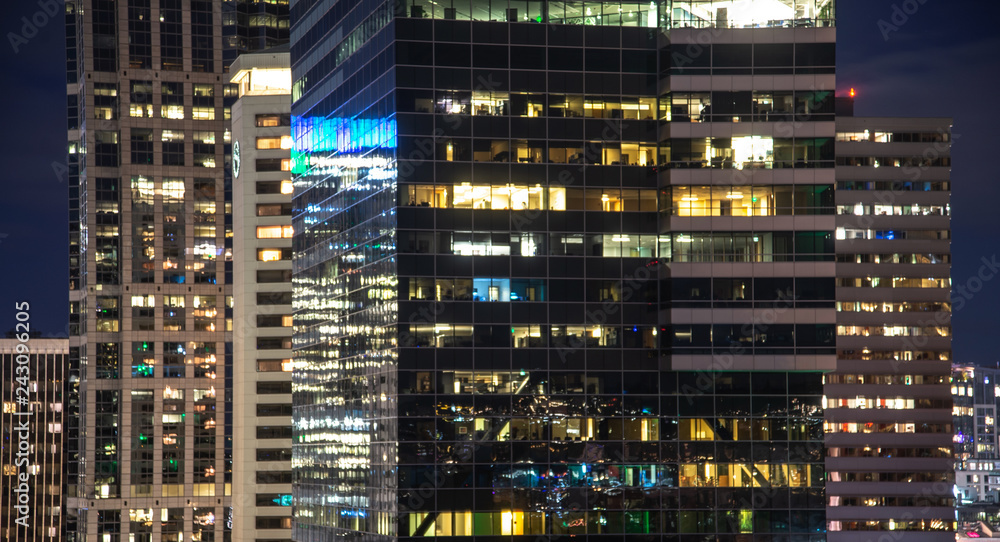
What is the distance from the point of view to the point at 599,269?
12419 cm

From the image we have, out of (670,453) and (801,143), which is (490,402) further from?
(801,143)

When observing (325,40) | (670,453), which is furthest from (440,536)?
(325,40)

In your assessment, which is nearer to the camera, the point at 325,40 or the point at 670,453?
the point at 670,453

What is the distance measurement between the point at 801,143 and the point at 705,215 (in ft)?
34.8

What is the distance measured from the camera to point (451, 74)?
122 meters

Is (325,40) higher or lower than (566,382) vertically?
higher

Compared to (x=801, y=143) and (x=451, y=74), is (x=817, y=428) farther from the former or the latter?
(x=451, y=74)

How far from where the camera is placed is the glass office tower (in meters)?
121

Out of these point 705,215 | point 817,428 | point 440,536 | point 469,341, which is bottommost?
point 440,536

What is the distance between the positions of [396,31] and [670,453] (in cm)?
4421

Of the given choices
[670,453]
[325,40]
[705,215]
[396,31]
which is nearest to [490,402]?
[670,453]

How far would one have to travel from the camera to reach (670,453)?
406 feet

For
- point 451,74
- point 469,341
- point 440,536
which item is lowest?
point 440,536

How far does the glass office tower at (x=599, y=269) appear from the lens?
121 metres
